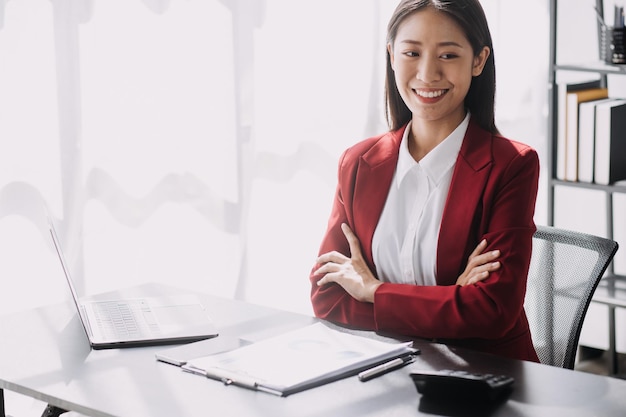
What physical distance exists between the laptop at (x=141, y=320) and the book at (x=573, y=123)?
70.3 inches

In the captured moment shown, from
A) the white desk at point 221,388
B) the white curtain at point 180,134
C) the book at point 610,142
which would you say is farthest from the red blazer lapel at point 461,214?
the book at point 610,142

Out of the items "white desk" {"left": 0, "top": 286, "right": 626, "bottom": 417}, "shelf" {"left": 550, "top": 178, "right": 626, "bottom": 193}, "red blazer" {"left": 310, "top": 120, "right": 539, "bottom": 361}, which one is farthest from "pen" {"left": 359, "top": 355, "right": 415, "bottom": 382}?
"shelf" {"left": 550, "top": 178, "right": 626, "bottom": 193}

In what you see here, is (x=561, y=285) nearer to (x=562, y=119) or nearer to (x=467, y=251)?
(x=467, y=251)

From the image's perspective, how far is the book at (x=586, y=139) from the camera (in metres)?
3.52

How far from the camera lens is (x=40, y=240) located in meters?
2.85

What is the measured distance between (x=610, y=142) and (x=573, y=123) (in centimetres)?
16

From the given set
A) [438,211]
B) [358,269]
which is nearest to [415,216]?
[438,211]

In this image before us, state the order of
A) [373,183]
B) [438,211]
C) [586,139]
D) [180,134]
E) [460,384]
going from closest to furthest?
[460,384]
[438,211]
[373,183]
[180,134]
[586,139]

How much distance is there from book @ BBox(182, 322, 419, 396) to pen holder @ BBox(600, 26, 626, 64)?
6.11 ft

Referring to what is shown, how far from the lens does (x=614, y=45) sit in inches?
136

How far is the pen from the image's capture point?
1.82 meters

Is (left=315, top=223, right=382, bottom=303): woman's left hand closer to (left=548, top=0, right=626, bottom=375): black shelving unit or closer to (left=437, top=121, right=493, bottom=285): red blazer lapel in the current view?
(left=437, top=121, right=493, bottom=285): red blazer lapel

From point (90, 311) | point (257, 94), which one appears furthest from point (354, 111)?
point (90, 311)

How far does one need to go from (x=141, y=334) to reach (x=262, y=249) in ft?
5.13
